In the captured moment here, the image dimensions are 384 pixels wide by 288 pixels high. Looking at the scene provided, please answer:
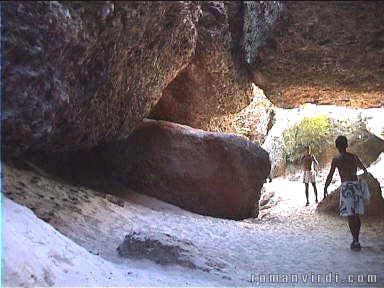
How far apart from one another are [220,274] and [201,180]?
5343 millimetres

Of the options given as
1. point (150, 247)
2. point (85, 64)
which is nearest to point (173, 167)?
point (85, 64)

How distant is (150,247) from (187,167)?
5114 millimetres

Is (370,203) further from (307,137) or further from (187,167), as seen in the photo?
(307,137)

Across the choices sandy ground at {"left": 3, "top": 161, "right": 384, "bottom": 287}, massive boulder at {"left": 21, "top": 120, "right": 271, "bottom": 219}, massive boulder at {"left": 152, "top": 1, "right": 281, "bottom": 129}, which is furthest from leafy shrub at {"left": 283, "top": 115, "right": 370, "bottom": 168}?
sandy ground at {"left": 3, "top": 161, "right": 384, "bottom": 287}

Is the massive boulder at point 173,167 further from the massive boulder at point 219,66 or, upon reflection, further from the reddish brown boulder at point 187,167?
the massive boulder at point 219,66

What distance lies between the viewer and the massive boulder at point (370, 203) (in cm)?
1016

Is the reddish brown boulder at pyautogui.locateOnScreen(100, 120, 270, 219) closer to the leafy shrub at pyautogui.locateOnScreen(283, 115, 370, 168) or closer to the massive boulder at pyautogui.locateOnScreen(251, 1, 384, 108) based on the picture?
the massive boulder at pyautogui.locateOnScreen(251, 1, 384, 108)

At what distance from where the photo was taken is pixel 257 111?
17641mm

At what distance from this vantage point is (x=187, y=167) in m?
10.5

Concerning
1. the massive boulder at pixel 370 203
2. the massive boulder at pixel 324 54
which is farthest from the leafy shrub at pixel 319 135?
the massive boulder at pixel 370 203

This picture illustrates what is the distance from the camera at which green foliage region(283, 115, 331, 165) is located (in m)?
20.1

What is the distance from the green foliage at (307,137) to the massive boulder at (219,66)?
27.2 feet

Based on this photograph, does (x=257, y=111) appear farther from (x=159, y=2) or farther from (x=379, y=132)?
(x=159, y=2)

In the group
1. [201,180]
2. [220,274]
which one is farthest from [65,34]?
[201,180]
